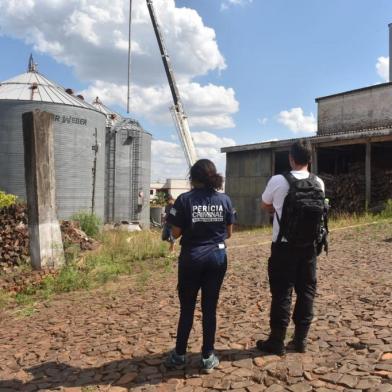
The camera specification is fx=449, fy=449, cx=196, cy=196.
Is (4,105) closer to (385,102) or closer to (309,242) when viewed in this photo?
(385,102)

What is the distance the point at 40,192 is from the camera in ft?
30.3

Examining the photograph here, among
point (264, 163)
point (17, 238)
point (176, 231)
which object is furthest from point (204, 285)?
point (264, 163)

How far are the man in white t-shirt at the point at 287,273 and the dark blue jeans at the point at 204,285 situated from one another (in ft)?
1.49

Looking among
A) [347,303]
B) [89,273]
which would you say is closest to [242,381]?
[347,303]

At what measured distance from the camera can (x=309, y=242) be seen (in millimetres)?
3570

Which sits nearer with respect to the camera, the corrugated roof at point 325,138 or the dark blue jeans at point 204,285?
the dark blue jeans at point 204,285

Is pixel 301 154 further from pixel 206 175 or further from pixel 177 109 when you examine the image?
pixel 177 109

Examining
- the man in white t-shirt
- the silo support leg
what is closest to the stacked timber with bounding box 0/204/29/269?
the silo support leg

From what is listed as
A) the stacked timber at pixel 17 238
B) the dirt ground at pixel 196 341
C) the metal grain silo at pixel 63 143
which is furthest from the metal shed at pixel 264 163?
the dirt ground at pixel 196 341

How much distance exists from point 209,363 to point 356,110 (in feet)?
73.6

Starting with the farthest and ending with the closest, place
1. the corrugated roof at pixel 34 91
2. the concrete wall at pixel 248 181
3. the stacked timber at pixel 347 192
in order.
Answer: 1. the corrugated roof at pixel 34 91
2. the concrete wall at pixel 248 181
3. the stacked timber at pixel 347 192

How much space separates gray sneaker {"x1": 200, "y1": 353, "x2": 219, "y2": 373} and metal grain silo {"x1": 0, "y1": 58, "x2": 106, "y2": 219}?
1825 cm

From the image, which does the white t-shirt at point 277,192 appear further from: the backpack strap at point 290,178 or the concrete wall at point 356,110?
the concrete wall at point 356,110

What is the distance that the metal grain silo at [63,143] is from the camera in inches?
832
